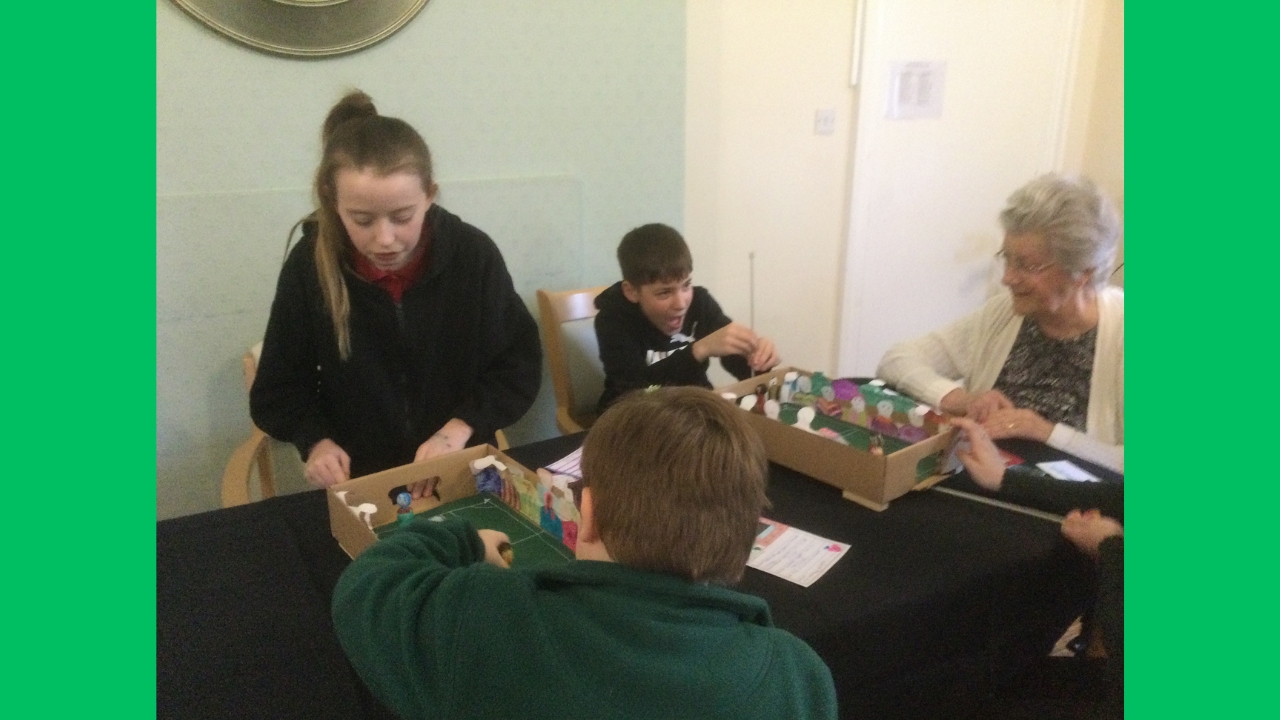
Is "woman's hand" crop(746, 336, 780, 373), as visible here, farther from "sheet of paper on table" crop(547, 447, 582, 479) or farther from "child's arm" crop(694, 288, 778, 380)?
"sheet of paper on table" crop(547, 447, 582, 479)

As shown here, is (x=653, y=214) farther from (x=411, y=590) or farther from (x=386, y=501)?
(x=411, y=590)

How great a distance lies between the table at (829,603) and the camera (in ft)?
3.40

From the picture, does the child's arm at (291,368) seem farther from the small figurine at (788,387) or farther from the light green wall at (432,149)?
the small figurine at (788,387)

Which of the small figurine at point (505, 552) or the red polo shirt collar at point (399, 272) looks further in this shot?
the red polo shirt collar at point (399, 272)

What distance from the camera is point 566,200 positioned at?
2607mm

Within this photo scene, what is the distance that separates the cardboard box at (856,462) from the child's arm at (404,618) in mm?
766

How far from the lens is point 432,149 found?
7.71 ft

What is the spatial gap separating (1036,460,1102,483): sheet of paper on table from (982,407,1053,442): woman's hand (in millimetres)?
92

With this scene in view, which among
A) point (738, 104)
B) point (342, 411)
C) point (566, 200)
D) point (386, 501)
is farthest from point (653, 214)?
point (386, 501)

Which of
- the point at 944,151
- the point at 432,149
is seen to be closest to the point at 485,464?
the point at 432,149

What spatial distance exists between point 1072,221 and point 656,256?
0.95 m

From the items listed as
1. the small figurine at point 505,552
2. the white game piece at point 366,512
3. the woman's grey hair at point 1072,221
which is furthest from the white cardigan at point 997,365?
the white game piece at point 366,512

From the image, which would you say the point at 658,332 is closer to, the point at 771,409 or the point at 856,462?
the point at 771,409

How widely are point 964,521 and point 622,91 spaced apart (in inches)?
70.1
